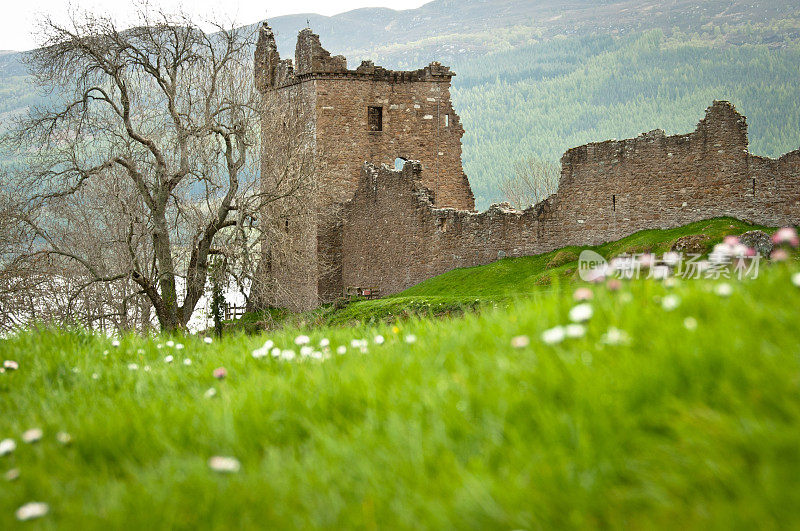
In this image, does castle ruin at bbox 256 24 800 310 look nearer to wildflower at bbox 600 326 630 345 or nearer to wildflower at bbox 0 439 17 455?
wildflower at bbox 0 439 17 455

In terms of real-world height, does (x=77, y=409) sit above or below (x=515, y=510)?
below

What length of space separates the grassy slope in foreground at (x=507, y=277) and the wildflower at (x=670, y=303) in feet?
58.2

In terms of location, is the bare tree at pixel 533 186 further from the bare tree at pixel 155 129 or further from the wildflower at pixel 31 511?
the wildflower at pixel 31 511

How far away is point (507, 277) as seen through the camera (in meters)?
30.0

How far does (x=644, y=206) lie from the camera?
27.9 m

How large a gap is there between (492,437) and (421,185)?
32.8 meters

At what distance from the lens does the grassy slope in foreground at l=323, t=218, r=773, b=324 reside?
2509 cm

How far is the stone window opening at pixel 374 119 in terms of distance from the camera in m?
42.8

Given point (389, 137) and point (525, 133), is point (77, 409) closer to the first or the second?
point (389, 137)

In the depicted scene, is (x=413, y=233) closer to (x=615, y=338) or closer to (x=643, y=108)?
(x=615, y=338)

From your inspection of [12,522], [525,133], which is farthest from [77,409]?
[525,133]

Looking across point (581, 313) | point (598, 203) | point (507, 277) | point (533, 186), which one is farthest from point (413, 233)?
point (533, 186)

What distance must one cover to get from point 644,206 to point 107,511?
85.7 feet

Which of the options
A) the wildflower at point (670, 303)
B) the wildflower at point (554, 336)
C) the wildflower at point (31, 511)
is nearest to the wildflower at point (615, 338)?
the wildflower at point (554, 336)
